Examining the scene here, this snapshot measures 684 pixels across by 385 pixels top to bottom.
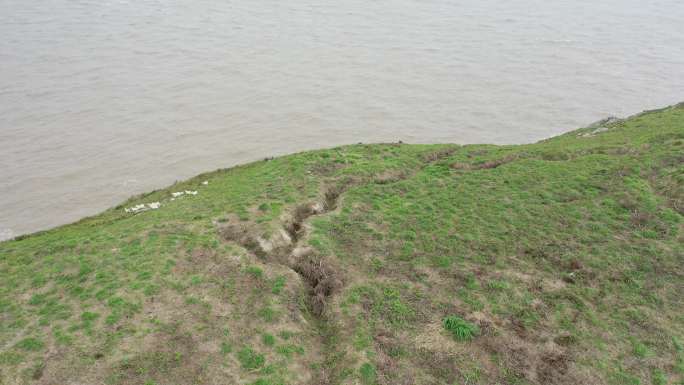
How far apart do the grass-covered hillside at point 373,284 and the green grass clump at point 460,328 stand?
0.06 metres

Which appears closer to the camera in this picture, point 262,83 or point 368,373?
point 368,373

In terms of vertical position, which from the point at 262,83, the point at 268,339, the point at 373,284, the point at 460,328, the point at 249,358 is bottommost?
the point at 249,358

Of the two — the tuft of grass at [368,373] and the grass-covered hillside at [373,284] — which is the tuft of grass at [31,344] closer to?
the grass-covered hillside at [373,284]

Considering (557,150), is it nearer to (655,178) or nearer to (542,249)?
(655,178)

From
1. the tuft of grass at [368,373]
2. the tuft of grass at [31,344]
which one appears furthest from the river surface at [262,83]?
the tuft of grass at [368,373]

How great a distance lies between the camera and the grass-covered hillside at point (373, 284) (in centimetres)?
1767

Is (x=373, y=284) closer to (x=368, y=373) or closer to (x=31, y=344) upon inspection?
(x=368, y=373)

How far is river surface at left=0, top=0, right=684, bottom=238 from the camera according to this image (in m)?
48.6

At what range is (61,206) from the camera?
4159cm

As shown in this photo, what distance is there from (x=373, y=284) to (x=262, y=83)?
167ft

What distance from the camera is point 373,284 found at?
21.5 meters

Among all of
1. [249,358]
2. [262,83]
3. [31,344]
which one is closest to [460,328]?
[249,358]

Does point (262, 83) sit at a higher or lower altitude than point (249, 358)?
higher

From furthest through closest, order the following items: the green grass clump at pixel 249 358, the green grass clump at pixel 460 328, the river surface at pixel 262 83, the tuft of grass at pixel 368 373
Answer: the river surface at pixel 262 83 < the green grass clump at pixel 460 328 < the green grass clump at pixel 249 358 < the tuft of grass at pixel 368 373
